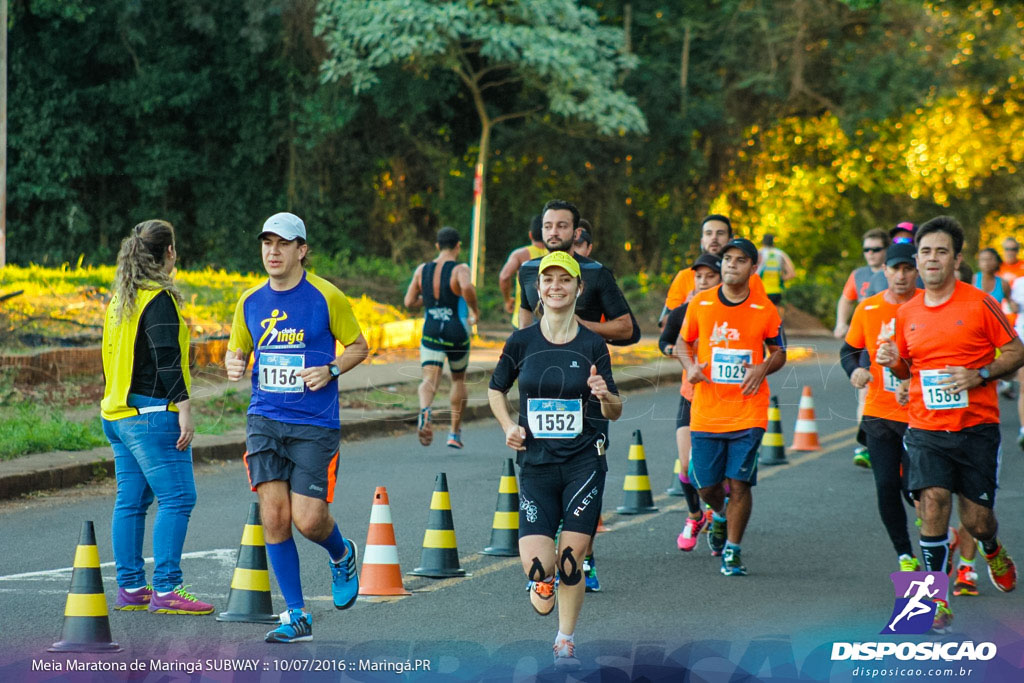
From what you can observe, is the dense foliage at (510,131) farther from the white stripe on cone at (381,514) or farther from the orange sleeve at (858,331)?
the white stripe on cone at (381,514)

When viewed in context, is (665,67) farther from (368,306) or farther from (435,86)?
(368,306)

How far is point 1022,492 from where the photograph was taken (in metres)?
10.9

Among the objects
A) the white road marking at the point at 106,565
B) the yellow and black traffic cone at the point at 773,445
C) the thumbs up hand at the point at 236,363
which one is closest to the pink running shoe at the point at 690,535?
the white road marking at the point at 106,565

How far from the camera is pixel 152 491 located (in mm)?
6828

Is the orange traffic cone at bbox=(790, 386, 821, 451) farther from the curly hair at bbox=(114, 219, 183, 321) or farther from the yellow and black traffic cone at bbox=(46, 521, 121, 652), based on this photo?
the yellow and black traffic cone at bbox=(46, 521, 121, 652)

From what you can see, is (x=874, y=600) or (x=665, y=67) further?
(x=665, y=67)

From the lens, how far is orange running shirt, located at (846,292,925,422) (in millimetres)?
7732

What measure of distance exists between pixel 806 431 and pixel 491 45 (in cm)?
1339

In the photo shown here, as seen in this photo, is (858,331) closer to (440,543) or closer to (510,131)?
(440,543)

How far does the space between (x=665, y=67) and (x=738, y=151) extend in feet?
14.0

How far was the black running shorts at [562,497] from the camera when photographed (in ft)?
19.3

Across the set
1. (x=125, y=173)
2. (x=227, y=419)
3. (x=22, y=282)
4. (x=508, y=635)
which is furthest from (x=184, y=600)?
(x=125, y=173)

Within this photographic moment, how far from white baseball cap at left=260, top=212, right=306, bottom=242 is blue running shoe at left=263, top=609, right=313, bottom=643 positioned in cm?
169

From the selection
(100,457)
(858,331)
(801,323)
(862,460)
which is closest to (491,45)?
(801,323)
